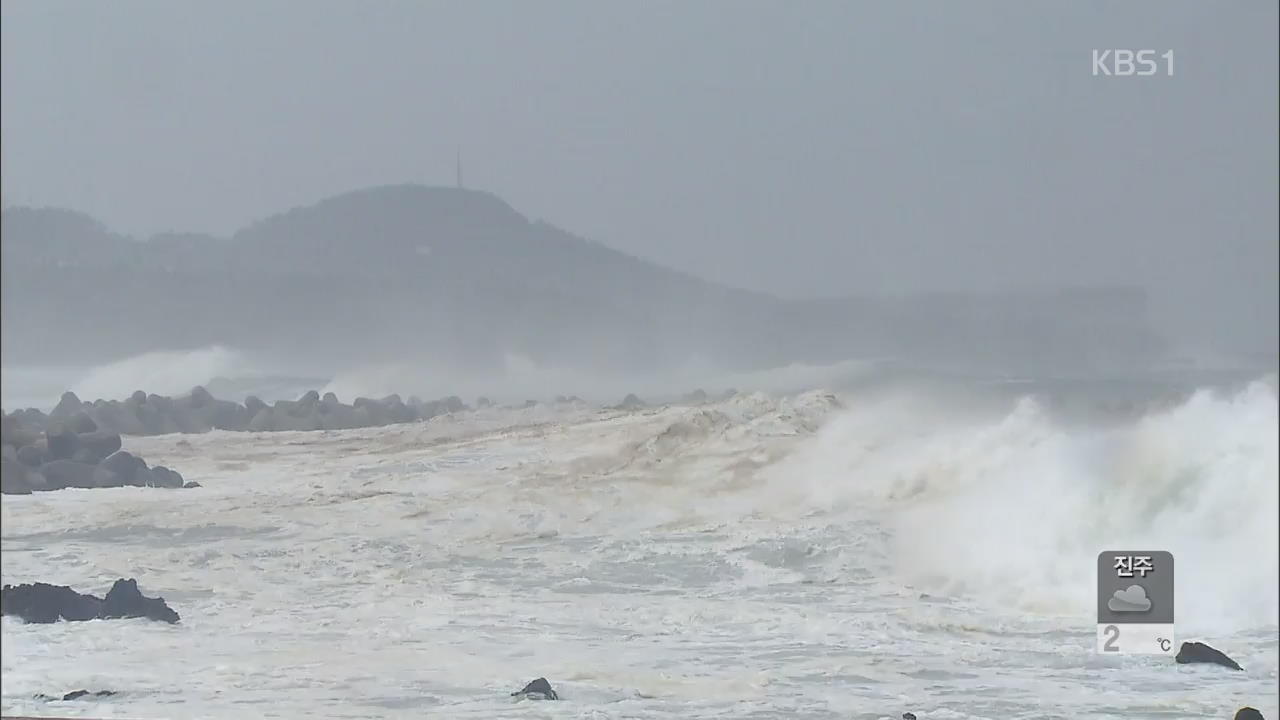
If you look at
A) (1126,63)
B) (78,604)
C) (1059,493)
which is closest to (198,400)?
(78,604)

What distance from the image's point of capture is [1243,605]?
337cm

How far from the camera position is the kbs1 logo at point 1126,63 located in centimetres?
345

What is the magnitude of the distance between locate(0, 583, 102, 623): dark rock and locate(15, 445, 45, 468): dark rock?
12.6 inches

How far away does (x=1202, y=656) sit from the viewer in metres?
3.37

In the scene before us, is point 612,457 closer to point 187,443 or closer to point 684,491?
point 684,491

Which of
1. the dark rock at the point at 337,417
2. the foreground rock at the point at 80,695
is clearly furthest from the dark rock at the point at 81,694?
the dark rock at the point at 337,417

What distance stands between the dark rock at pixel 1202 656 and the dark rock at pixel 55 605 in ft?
8.68

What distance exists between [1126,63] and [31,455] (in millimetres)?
2922

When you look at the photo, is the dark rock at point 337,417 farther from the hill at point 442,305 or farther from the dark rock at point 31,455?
the dark rock at point 31,455

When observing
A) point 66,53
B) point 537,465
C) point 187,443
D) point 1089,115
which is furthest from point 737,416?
point 66,53
